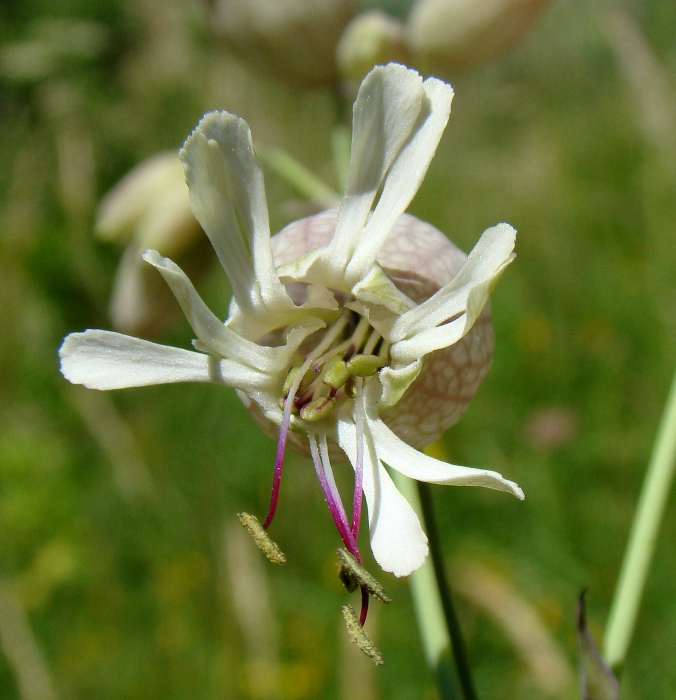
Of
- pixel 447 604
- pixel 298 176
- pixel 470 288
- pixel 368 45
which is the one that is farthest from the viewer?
pixel 298 176

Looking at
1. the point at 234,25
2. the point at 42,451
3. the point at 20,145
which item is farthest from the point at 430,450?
the point at 20,145

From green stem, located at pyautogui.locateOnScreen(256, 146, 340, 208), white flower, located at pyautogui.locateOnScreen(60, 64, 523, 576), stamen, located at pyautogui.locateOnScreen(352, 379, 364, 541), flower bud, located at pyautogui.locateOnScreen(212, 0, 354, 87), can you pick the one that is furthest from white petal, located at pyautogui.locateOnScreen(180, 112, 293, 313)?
flower bud, located at pyautogui.locateOnScreen(212, 0, 354, 87)

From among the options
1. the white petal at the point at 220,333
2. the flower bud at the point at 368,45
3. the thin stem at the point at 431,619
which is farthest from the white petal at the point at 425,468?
the flower bud at the point at 368,45

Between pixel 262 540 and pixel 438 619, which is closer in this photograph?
pixel 262 540

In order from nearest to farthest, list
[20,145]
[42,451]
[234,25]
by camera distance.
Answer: [234,25] < [42,451] < [20,145]

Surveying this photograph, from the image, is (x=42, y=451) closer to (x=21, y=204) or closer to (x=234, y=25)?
(x=21, y=204)

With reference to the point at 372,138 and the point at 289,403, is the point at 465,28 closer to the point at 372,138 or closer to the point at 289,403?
the point at 372,138

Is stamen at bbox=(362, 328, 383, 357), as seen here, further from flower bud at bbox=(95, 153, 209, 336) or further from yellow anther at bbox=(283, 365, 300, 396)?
flower bud at bbox=(95, 153, 209, 336)

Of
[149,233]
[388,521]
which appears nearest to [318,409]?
[388,521]
